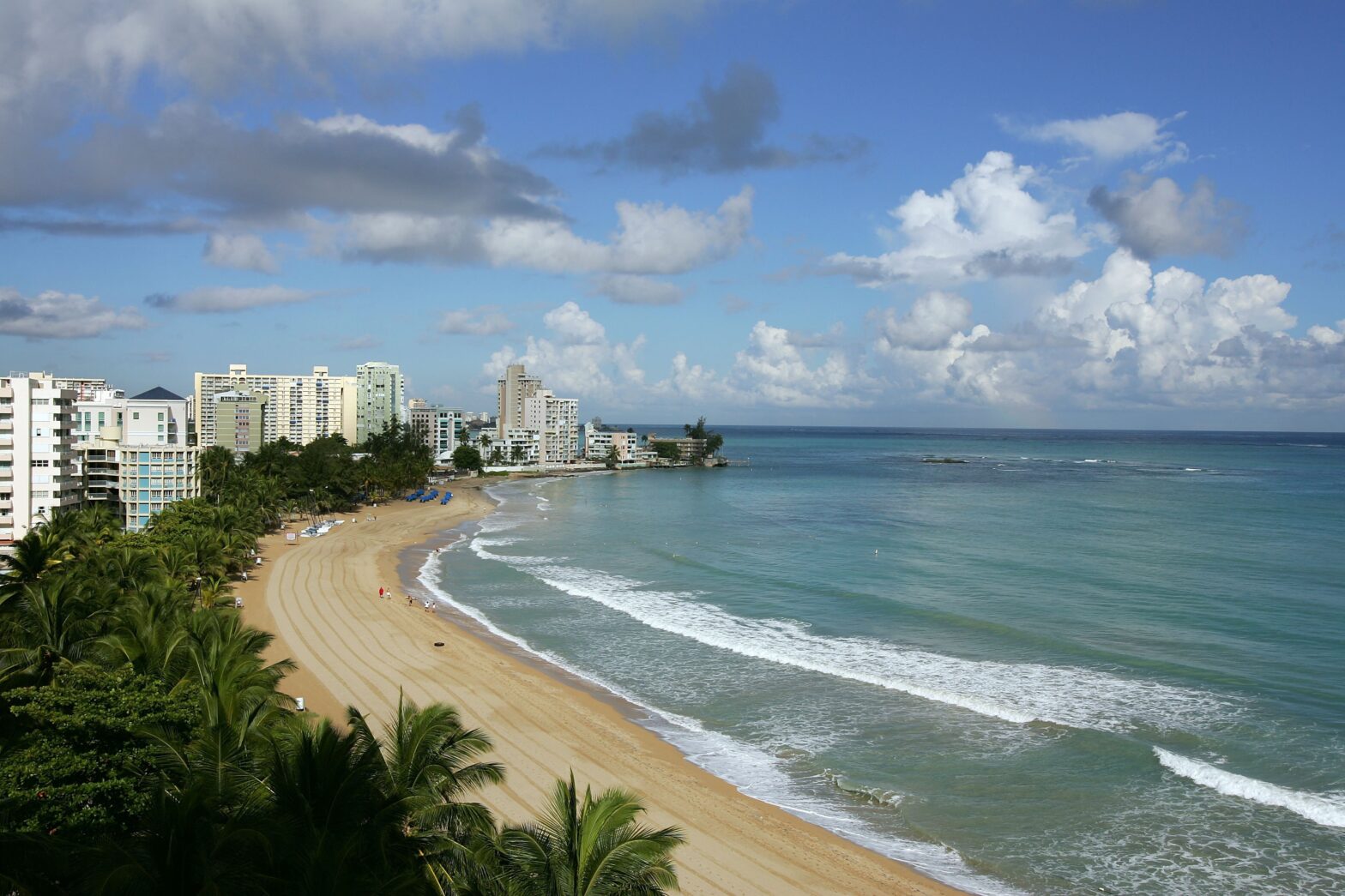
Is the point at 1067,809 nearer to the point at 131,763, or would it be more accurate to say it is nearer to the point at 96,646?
the point at 131,763

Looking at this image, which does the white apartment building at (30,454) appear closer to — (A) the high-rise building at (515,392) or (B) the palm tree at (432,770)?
(B) the palm tree at (432,770)

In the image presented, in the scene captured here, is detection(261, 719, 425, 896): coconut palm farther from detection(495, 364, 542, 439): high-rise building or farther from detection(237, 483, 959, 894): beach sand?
detection(495, 364, 542, 439): high-rise building

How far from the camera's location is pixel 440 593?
44.8 metres

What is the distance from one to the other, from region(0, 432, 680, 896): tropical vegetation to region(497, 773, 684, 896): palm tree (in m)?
0.02

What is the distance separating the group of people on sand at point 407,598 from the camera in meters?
40.2

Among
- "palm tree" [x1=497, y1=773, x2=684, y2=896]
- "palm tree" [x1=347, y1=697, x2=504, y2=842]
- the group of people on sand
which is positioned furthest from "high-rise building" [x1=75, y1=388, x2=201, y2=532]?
"palm tree" [x1=497, y1=773, x2=684, y2=896]

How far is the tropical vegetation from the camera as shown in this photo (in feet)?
33.9

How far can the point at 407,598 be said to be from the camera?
42.1m

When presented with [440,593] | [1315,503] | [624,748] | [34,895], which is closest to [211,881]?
[34,895]

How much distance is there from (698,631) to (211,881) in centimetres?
2665

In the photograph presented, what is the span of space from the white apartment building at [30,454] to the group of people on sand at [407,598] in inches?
692

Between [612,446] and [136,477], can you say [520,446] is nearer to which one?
[612,446]

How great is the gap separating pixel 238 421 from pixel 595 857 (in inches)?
5769

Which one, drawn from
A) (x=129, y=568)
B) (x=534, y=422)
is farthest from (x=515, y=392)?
(x=129, y=568)
